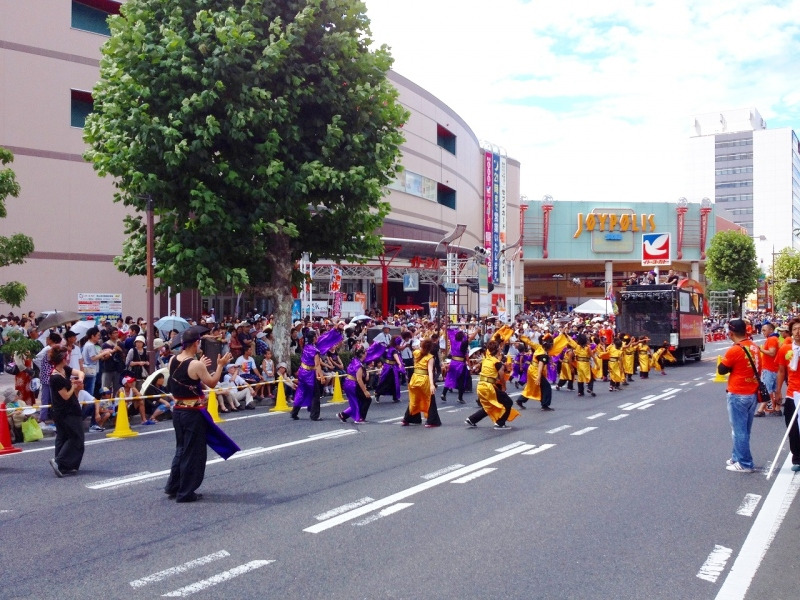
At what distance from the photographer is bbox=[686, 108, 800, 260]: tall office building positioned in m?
113

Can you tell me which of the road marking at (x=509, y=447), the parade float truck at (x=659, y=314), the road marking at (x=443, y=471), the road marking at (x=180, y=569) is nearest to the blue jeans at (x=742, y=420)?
the road marking at (x=509, y=447)

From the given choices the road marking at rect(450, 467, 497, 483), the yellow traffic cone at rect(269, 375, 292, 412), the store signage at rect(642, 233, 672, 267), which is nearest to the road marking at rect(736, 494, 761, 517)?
the road marking at rect(450, 467, 497, 483)

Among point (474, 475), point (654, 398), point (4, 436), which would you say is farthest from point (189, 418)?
point (654, 398)

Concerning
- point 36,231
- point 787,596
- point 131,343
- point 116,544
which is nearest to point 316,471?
point 116,544

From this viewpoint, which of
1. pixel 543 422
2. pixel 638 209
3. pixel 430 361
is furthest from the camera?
pixel 638 209

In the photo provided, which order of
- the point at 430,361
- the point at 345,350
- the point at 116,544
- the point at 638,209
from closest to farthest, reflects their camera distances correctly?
the point at 116,544
the point at 430,361
the point at 345,350
the point at 638,209

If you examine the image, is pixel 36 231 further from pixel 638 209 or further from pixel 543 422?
pixel 638 209

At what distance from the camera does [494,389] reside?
13.2 m

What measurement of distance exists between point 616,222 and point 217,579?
70.1 m

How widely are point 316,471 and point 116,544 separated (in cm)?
339

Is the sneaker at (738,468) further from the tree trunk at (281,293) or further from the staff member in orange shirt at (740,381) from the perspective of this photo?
the tree trunk at (281,293)

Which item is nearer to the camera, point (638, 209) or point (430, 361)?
point (430, 361)

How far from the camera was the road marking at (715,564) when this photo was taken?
5598mm

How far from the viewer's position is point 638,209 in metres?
71.8
